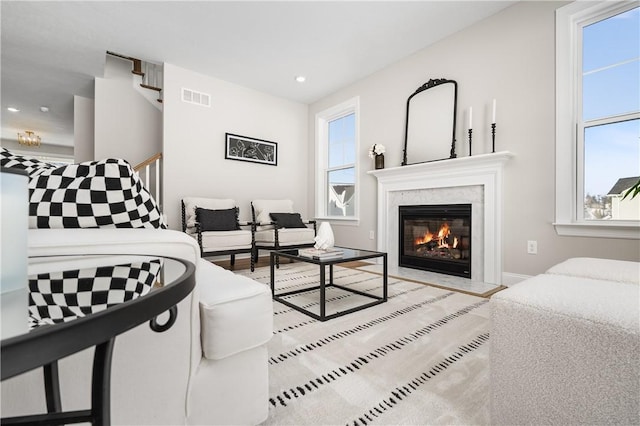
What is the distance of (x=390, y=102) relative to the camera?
153 inches

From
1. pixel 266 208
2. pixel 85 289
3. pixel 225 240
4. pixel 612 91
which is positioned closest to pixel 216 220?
pixel 225 240

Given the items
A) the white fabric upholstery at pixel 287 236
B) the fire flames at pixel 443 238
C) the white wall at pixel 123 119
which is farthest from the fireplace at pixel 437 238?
the white wall at pixel 123 119

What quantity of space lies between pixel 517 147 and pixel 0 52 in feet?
19.0

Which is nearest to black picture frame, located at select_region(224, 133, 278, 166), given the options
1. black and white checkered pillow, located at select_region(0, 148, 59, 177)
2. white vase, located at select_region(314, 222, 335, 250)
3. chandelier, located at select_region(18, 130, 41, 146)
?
white vase, located at select_region(314, 222, 335, 250)

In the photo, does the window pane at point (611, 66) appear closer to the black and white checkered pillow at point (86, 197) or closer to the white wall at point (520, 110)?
the white wall at point (520, 110)

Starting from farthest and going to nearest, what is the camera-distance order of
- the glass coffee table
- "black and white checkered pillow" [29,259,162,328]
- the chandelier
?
the chandelier, the glass coffee table, "black and white checkered pillow" [29,259,162,328]

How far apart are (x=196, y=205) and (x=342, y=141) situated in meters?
2.46

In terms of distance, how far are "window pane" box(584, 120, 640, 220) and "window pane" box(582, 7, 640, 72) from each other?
52cm

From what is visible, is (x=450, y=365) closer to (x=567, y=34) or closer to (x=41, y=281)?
(x=41, y=281)

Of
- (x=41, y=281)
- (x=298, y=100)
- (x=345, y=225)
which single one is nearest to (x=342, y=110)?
(x=298, y=100)

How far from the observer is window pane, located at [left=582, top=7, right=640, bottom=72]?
226cm

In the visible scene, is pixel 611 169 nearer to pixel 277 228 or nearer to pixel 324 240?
pixel 324 240

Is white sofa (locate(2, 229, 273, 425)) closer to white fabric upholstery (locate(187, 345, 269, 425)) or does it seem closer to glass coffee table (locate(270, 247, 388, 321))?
white fabric upholstery (locate(187, 345, 269, 425))

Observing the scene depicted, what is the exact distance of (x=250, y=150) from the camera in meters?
4.60
